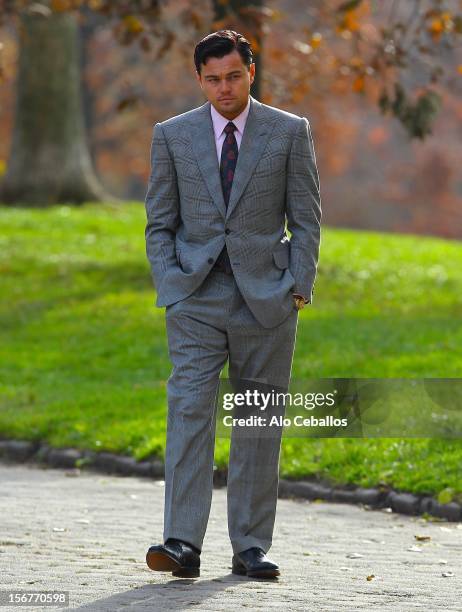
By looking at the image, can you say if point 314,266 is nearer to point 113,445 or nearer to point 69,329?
point 113,445

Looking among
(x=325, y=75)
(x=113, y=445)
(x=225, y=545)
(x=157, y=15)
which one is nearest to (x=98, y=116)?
(x=325, y=75)

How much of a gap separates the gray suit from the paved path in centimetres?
35

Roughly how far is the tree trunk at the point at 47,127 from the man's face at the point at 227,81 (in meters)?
17.4

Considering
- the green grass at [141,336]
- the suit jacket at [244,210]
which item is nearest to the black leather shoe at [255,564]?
the suit jacket at [244,210]

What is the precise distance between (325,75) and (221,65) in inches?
1263

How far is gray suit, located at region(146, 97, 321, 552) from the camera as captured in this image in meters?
5.77

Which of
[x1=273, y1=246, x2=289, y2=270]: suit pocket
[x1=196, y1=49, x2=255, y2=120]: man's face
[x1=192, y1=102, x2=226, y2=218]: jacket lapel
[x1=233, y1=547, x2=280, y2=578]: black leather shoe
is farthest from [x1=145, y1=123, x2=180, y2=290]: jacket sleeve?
[x1=233, y1=547, x2=280, y2=578]: black leather shoe

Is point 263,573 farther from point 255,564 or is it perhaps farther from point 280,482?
point 280,482

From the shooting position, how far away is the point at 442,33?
1531 centimetres

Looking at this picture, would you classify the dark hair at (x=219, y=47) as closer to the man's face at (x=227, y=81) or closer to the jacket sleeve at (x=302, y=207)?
the man's face at (x=227, y=81)

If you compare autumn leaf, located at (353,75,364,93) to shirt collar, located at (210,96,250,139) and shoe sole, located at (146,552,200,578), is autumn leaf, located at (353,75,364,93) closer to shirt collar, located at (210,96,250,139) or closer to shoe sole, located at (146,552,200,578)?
shirt collar, located at (210,96,250,139)

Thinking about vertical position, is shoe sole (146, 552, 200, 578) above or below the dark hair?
below

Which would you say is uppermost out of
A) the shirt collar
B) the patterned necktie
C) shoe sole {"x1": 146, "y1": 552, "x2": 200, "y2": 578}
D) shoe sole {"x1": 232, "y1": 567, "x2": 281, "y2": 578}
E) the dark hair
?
the dark hair

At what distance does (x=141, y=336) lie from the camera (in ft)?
46.7
